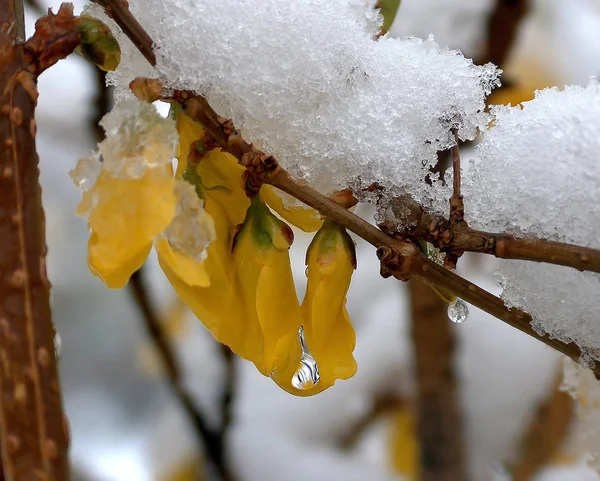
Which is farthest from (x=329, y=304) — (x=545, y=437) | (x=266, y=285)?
(x=545, y=437)

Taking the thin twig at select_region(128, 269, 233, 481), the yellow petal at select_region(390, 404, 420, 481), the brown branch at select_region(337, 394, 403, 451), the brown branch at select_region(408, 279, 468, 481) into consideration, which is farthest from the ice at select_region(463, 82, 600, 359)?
the brown branch at select_region(337, 394, 403, 451)

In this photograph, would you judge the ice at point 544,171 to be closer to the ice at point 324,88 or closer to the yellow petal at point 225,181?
the ice at point 324,88

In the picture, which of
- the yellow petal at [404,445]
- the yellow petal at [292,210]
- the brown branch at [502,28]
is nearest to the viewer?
the yellow petal at [292,210]

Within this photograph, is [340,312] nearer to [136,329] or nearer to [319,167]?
[319,167]

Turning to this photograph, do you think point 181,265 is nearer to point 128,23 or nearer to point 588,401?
point 128,23

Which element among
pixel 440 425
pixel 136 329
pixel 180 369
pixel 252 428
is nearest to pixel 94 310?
pixel 136 329

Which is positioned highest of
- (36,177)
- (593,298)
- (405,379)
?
(405,379)

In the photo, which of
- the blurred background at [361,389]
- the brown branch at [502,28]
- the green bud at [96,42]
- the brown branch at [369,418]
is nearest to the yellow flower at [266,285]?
the green bud at [96,42]
